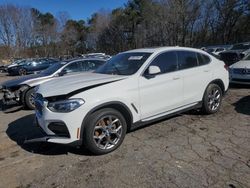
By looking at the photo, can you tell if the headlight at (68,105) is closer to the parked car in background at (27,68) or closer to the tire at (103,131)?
the tire at (103,131)

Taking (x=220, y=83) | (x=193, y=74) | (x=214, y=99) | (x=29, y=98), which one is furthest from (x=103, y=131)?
(x=29, y=98)

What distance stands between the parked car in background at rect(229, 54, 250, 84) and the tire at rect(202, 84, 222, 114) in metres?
3.50

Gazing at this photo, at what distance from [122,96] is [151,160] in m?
1.15

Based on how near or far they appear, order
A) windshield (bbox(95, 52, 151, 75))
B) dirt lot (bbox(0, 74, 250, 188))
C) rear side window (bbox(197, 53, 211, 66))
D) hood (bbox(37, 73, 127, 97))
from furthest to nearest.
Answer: rear side window (bbox(197, 53, 211, 66))
windshield (bbox(95, 52, 151, 75))
hood (bbox(37, 73, 127, 97))
dirt lot (bbox(0, 74, 250, 188))

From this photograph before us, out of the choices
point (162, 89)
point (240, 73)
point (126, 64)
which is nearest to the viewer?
point (162, 89)

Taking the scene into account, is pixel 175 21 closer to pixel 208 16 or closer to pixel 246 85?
pixel 208 16

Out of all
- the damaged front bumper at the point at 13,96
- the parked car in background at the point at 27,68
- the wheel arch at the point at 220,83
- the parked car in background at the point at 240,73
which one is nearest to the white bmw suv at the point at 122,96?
the wheel arch at the point at 220,83

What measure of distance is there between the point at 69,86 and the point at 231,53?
35.5ft

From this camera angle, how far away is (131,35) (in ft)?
178

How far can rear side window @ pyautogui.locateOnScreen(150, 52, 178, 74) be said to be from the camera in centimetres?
541

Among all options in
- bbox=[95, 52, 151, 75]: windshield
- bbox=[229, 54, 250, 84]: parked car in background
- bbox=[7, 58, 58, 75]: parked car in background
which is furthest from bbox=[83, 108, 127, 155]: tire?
bbox=[7, 58, 58, 75]: parked car in background

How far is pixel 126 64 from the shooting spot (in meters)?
5.49

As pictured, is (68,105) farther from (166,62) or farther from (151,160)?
(166,62)

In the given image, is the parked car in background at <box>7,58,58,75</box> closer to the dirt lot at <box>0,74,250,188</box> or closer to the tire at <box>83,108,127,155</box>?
the dirt lot at <box>0,74,250,188</box>
